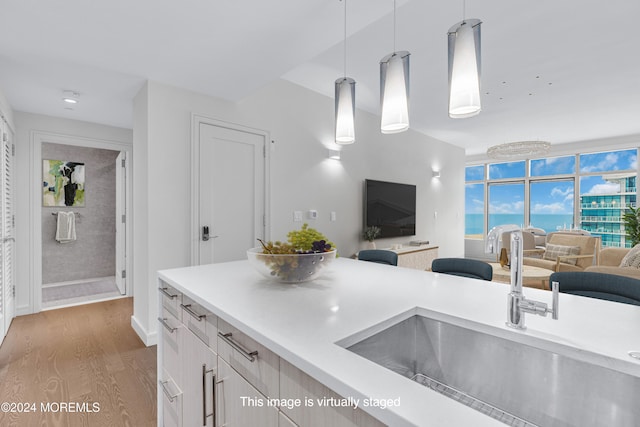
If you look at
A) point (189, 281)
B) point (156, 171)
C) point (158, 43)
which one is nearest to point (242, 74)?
point (158, 43)

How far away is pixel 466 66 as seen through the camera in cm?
110

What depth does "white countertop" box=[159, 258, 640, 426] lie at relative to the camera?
583 mm

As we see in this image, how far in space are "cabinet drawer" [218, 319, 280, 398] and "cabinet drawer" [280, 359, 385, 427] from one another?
0.04m

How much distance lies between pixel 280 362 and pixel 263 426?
0.22 m

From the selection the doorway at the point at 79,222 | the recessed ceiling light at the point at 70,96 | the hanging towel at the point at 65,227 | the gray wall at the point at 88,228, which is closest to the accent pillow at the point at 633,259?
the recessed ceiling light at the point at 70,96

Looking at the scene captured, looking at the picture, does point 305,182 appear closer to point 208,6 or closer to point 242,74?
point 242,74

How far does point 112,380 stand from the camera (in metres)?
2.18

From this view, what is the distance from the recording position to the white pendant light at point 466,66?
1095 millimetres

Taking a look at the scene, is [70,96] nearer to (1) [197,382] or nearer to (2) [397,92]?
(1) [197,382]

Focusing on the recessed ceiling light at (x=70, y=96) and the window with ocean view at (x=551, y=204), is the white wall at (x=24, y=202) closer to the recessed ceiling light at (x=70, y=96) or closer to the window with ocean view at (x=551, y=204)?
the recessed ceiling light at (x=70, y=96)

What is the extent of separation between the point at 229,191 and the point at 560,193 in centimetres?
734

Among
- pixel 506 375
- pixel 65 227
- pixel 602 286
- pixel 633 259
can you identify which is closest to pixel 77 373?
pixel 506 375

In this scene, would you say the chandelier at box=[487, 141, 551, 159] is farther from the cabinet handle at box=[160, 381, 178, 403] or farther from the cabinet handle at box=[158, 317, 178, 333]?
the cabinet handle at box=[160, 381, 178, 403]

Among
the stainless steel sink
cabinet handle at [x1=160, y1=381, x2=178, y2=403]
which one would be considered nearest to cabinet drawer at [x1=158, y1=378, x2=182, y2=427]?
cabinet handle at [x1=160, y1=381, x2=178, y2=403]
